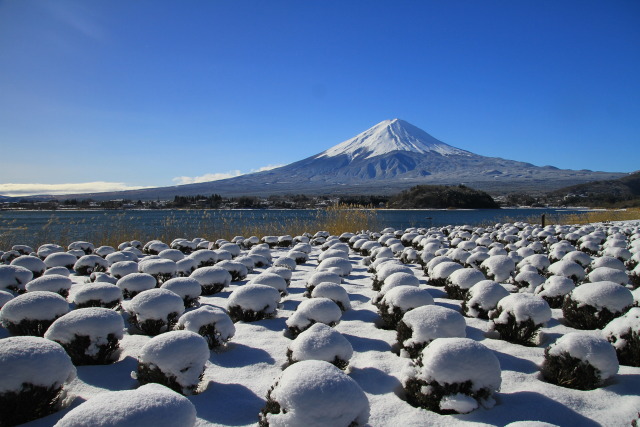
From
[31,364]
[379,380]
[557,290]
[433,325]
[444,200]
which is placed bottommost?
[444,200]

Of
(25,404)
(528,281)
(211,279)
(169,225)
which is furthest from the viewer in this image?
(169,225)

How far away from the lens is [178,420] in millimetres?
2416

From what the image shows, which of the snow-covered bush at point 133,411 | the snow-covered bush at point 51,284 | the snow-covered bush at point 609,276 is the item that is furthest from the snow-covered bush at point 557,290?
the snow-covered bush at point 51,284

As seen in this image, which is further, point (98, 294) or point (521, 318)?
point (98, 294)

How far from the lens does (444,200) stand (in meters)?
77.6

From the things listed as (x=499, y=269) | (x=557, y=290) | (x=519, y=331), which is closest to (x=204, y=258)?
(x=499, y=269)

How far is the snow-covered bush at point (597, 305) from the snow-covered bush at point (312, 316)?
10.4 ft

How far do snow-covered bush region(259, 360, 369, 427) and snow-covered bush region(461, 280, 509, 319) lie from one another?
3.40 meters

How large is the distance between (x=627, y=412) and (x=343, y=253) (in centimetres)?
794

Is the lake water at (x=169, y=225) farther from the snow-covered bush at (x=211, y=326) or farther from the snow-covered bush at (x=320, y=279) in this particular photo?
the snow-covered bush at (x=211, y=326)

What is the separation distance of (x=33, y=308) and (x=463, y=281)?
6.11 m

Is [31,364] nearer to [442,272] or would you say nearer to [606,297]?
[606,297]

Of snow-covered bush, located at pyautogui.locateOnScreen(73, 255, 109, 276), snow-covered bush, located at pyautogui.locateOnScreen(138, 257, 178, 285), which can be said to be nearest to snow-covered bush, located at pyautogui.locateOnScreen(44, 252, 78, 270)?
snow-covered bush, located at pyautogui.locateOnScreen(73, 255, 109, 276)

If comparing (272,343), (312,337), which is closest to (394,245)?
(272,343)
